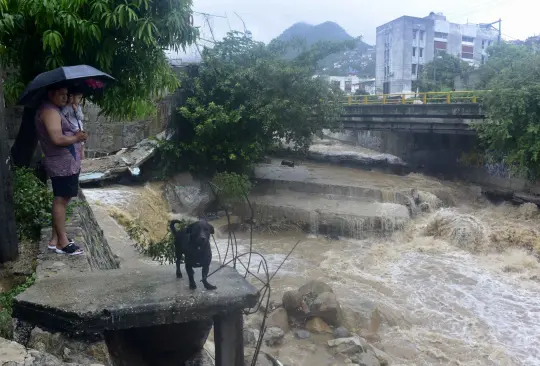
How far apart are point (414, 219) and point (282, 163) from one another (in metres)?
7.50

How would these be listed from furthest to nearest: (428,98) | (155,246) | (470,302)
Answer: (428,98) < (470,302) < (155,246)

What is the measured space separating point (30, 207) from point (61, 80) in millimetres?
2126

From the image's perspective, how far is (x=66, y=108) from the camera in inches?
158

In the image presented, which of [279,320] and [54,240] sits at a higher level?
[54,240]

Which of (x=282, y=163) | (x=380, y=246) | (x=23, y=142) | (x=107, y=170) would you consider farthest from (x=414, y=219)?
(x=23, y=142)

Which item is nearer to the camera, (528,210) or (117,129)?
(117,129)

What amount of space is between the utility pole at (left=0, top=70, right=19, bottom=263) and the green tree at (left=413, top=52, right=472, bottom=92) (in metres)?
28.9

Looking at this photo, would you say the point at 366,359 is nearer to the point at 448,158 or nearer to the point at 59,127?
the point at 59,127

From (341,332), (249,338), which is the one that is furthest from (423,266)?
(249,338)

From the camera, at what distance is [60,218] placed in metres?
4.12

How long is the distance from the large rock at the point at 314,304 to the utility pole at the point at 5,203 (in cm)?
464

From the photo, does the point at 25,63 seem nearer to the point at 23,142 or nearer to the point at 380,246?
the point at 23,142

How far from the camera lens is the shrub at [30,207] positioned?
510cm

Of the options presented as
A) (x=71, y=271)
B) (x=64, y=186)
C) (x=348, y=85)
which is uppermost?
(x=348, y=85)
